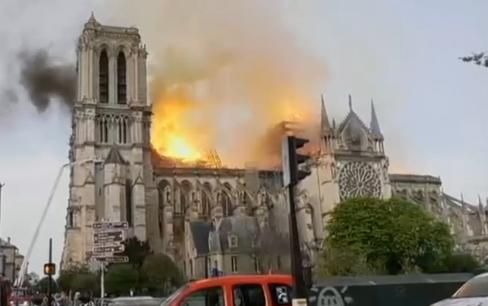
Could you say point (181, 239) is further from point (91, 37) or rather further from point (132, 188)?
point (91, 37)

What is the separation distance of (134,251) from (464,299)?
68.7 m

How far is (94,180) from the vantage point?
8312 centimetres

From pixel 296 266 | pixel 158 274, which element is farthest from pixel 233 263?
pixel 296 266

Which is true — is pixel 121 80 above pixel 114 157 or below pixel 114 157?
above

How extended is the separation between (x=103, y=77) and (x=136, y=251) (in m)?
31.4

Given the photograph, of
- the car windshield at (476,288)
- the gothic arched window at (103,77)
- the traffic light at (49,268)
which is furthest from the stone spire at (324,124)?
the car windshield at (476,288)

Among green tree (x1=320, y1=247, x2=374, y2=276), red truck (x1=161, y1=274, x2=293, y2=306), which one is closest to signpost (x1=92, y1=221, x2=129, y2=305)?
red truck (x1=161, y1=274, x2=293, y2=306)

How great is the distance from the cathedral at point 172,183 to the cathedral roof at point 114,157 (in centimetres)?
19

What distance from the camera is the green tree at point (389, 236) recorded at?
61875 millimetres

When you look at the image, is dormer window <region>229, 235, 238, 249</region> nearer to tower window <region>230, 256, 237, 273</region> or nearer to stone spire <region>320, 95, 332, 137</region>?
tower window <region>230, 256, 237, 273</region>

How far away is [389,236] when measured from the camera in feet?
207

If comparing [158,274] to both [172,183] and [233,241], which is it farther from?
[172,183]

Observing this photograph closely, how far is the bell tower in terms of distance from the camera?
81.2 m

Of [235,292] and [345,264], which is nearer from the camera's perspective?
[235,292]
